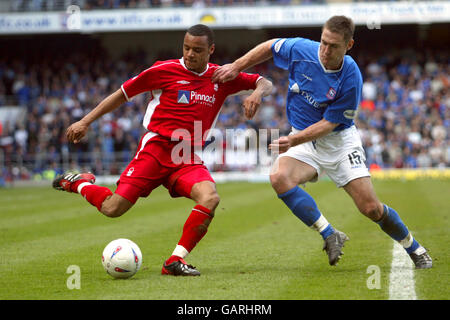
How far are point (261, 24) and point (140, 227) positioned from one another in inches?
886

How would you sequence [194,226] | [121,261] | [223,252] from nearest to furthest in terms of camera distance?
[121,261]
[194,226]
[223,252]

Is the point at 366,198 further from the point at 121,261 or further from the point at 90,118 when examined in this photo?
the point at 90,118

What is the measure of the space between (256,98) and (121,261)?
194cm

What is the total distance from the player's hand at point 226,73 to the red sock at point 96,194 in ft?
5.09

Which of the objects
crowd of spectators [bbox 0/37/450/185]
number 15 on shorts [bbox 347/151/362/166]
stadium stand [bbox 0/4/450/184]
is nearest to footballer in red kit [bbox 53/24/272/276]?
number 15 on shorts [bbox 347/151/362/166]

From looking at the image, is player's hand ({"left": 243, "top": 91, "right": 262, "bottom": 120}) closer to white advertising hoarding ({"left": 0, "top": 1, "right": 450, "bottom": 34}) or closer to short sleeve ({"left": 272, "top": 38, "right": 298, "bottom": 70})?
short sleeve ({"left": 272, "top": 38, "right": 298, "bottom": 70})

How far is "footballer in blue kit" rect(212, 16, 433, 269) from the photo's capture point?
6309 mm

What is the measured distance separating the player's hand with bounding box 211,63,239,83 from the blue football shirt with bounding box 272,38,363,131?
0.47 m

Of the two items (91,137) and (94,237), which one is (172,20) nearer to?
(91,137)

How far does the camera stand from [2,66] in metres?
35.9

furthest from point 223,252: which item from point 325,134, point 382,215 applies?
point 325,134

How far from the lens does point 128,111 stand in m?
30.0

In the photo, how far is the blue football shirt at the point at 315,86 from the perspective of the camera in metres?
6.32

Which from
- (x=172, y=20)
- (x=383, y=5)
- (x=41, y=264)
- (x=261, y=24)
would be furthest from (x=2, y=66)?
(x=41, y=264)
